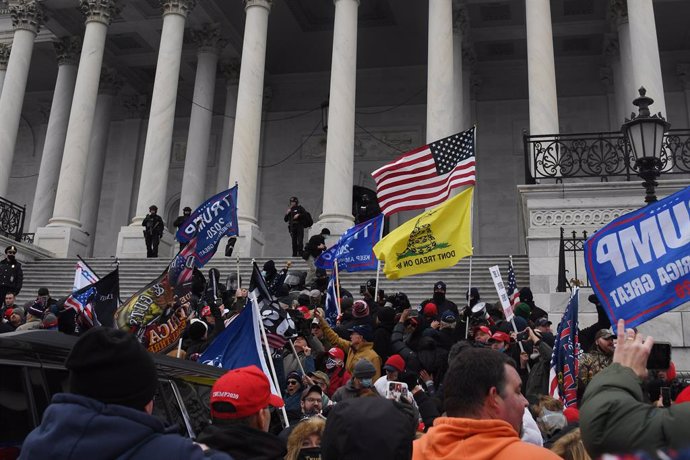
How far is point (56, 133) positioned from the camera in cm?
2777

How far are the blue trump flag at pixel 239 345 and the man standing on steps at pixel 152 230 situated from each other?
593 inches

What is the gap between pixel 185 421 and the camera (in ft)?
16.4

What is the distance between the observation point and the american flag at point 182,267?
8.12m

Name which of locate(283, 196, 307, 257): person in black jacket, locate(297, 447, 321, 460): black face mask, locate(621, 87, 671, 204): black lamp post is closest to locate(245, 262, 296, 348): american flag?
locate(297, 447, 321, 460): black face mask

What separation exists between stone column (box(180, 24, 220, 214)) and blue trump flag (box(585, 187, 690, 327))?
22.9 meters

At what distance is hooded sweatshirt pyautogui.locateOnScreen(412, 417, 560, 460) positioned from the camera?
2410 mm

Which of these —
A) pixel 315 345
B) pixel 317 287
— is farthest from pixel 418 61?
pixel 315 345

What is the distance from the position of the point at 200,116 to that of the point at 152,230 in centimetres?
749

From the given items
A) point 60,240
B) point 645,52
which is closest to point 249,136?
Result: point 60,240

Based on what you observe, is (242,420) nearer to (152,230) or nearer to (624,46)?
(152,230)

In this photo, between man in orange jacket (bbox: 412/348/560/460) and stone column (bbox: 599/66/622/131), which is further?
stone column (bbox: 599/66/622/131)

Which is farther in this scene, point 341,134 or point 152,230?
point 341,134

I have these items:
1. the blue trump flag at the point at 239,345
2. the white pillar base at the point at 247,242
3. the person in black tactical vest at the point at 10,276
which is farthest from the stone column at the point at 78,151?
the blue trump flag at the point at 239,345

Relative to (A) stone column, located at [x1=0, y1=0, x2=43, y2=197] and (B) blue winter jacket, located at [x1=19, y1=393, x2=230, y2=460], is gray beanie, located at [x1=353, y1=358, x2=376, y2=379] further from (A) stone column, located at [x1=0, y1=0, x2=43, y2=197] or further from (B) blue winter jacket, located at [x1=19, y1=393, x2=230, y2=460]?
(A) stone column, located at [x1=0, y1=0, x2=43, y2=197]
